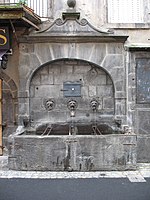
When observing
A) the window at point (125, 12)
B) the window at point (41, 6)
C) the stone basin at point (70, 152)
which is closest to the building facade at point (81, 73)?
the window at point (125, 12)

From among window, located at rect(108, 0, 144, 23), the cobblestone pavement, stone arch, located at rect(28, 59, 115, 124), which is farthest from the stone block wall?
the cobblestone pavement

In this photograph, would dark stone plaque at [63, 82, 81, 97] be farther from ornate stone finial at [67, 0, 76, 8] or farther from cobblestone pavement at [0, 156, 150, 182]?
cobblestone pavement at [0, 156, 150, 182]

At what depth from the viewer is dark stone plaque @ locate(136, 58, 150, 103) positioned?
809 cm

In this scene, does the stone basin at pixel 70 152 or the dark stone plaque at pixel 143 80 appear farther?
the dark stone plaque at pixel 143 80

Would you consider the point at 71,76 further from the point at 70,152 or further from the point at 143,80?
the point at 70,152

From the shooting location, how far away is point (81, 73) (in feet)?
27.5

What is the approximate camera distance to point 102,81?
27.5ft

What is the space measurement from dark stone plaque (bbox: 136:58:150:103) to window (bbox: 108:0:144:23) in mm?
1223

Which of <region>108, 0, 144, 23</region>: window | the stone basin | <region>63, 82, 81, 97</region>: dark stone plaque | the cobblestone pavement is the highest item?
<region>108, 0, 144, 23</region>: window

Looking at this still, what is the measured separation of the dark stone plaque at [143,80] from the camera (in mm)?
8086

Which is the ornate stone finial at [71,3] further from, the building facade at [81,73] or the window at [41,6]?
the window at [41,6]

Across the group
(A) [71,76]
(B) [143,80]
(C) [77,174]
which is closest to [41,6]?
(A) [71,76]

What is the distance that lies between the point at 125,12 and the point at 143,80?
→ 196 centimetres

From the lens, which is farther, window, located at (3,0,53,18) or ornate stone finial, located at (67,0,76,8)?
window, located at (3,0,53,18)
